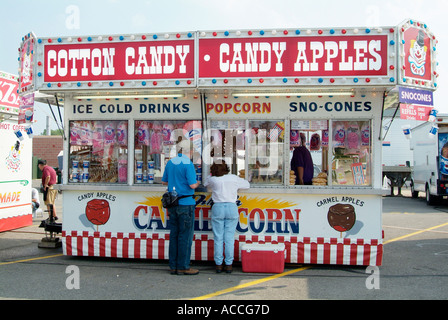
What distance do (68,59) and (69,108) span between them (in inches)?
42.5

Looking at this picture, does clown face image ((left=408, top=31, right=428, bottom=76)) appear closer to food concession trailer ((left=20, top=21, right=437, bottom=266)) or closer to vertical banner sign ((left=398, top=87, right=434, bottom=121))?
food concession trailer ((left=20, top=21, right=437, bottom=266))

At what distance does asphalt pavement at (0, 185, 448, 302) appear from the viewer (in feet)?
19.2

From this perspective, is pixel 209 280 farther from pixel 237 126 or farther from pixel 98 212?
pixel 237 126

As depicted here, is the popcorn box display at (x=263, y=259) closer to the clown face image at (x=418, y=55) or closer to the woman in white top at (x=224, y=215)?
the woman in white top at (x=224, y=215)

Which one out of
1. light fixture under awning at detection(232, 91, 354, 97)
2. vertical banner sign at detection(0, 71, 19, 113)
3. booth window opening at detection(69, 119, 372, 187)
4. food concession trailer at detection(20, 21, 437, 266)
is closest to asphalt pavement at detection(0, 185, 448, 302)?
food concession trailer at detection(20, 21, 437, 266)

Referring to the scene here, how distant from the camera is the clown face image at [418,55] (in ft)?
22.0

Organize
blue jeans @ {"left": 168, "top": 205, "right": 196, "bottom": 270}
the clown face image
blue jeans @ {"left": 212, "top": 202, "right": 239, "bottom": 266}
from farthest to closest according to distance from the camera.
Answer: blue jeans @ {"left": 212, "top": 202, "right": 239, "bottom": 266} < blue jeans @ {"left": 168, "top": 205, "right": 196, "bottom": 270} < the clown face image

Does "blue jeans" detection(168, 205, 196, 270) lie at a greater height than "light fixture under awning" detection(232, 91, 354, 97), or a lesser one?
lesser

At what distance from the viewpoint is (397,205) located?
58.0 ft

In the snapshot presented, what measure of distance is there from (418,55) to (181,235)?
4.66 metres

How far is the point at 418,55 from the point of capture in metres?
6.78

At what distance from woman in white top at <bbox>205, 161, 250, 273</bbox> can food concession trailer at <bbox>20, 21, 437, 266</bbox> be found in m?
0.50

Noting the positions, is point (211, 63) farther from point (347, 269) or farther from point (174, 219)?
point (347, 269)

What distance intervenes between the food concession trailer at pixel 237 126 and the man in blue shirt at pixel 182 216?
0.71 m
